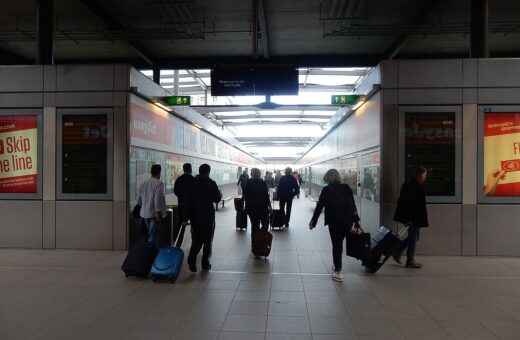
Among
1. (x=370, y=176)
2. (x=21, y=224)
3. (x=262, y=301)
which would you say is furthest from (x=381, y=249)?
(x=21, y=224)

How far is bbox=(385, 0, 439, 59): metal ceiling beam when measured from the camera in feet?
26.6

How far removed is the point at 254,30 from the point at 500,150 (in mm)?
5029

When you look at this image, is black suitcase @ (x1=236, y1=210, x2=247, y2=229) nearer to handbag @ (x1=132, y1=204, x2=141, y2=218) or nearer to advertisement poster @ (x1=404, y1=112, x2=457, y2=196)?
handbag @ (x1=132, y1=204, x2=141, y2=218)

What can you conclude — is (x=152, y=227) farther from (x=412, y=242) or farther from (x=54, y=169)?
(x=412, y=242)

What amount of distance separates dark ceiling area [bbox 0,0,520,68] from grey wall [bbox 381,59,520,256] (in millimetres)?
1871

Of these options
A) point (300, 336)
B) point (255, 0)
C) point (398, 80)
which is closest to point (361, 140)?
point (398, 80)

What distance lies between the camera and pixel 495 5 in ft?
27.3

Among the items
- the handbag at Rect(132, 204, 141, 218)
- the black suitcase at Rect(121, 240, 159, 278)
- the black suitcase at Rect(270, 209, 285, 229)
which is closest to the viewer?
the black suitcase at Rect(121, 240, 159, 278)

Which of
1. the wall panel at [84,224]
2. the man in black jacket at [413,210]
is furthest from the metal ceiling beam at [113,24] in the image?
the man in black jacket at [413,210]

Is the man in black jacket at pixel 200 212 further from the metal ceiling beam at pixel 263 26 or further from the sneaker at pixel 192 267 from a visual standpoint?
the metal ceiling beam at pixel 263 26

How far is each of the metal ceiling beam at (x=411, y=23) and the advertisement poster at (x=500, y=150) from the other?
9.38 ft

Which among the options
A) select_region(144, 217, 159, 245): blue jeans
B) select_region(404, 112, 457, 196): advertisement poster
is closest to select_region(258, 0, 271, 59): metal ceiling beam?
select_region(404, 112, 457, 196): advertisement poster

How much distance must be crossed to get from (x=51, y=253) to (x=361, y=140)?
6450 mm

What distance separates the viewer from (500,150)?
667cm
